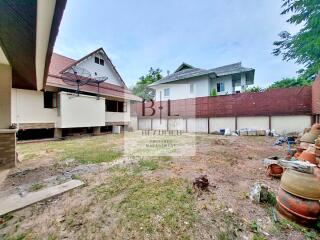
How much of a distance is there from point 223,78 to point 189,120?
617 centimetres

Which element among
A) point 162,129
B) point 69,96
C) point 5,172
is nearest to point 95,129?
point 69,96

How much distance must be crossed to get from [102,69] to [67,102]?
4733 mm

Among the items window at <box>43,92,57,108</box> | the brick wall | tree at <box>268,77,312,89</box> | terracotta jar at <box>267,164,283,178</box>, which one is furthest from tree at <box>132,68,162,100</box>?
terracotta jar at <box>267,164,283,178</box>

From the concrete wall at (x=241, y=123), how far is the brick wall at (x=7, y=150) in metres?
10.5

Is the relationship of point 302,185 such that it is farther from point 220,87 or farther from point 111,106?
point 220,87

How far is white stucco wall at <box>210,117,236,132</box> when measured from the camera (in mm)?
10883

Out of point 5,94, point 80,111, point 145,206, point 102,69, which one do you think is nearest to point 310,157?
point 145,206

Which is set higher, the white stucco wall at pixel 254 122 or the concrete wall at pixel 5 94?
the concrete wall at pixel 5 94

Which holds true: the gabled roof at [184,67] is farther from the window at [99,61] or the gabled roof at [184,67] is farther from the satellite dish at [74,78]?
the satellite dish at [74,78]

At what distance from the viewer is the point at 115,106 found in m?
12.6

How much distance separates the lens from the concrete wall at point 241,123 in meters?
9.05

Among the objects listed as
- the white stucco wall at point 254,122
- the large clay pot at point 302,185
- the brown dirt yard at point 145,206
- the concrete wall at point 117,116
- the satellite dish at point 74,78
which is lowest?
the brown dirt yard at point 145,206

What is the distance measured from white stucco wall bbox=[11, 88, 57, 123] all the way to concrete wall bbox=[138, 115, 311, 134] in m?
8.43

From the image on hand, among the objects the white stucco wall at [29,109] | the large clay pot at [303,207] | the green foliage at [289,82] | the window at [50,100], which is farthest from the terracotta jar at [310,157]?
the green foliage at [289,82]
